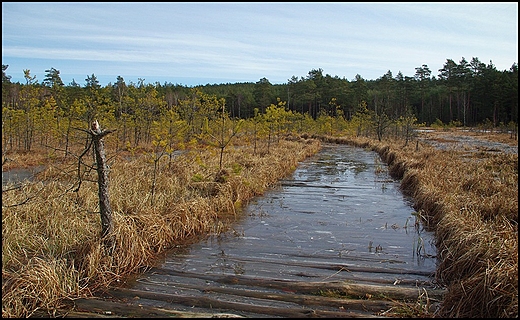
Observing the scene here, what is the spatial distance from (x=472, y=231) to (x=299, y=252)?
246 centimetres

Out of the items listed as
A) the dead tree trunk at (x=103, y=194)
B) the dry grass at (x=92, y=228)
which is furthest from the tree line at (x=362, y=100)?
the dead tree trunk at (x=103, y=194)

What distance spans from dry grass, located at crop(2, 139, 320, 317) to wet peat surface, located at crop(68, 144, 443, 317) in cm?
30

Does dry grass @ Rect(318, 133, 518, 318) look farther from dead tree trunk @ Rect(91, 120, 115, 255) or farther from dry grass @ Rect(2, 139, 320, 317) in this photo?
dead tree trunk @ Rect(91, 120, 115, 255)

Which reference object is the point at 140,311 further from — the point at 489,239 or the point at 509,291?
the point at 489,239

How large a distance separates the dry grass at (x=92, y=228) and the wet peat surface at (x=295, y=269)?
30 cm

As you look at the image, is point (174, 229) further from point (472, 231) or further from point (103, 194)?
point (472, 231)

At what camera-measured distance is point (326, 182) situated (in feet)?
42.6

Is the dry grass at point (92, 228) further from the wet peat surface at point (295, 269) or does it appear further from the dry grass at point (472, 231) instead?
the dry grass at point (472, 231)

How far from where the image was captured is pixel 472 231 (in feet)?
17.6

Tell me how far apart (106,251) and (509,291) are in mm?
4553

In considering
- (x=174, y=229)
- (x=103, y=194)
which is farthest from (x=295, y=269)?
(x=103, y=194)

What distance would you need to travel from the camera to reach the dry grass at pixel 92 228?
425cm

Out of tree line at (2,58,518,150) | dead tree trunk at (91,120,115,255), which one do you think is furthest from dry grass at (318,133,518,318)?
tree line at (2,58,518,150)

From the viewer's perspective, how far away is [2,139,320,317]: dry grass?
4.25 metres
